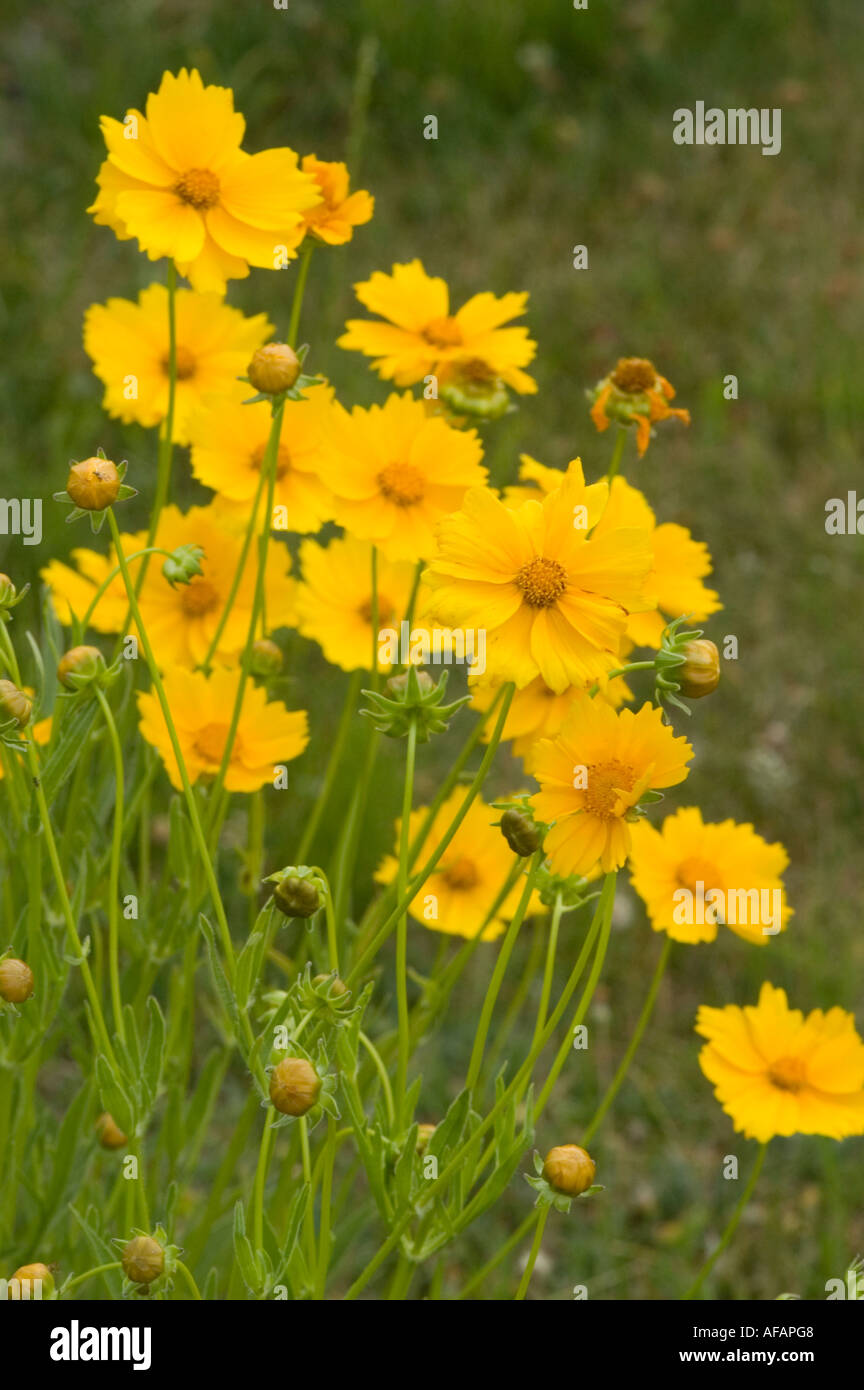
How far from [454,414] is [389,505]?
89 mm

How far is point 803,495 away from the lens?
86.3 inches

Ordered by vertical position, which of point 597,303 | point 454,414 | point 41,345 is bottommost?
point 454,414

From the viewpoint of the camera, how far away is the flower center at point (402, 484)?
2.89 feet

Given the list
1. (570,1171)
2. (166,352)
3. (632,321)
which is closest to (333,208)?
(166,352)

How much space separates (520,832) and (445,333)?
0.35 metres

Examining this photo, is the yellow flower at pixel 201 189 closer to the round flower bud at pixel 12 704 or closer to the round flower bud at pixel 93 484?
the round flower bud at pixel 93 484

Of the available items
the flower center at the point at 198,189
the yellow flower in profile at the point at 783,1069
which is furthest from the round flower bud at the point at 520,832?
the flower center at the point at 198,189

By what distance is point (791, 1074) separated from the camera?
0.93 m

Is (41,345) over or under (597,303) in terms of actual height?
under

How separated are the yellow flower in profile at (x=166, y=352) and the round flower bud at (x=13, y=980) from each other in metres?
0.36

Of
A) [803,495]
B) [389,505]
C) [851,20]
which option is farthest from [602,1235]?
[851,20]

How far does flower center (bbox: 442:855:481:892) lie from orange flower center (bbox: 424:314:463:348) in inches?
13.6

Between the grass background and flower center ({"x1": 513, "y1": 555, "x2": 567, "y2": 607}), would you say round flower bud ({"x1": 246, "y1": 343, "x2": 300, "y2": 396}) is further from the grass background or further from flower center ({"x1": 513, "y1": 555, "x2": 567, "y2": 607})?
the grass background

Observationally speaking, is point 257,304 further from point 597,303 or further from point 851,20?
point 851,20
